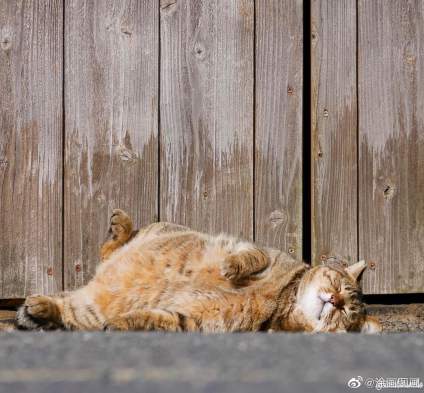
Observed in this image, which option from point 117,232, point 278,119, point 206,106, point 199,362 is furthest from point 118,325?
point 278,119

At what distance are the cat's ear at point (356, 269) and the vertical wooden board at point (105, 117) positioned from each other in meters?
1.12

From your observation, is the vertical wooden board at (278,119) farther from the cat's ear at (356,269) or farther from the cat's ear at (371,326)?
the cat's ear at (371,326)

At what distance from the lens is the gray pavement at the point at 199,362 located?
5.30 ft

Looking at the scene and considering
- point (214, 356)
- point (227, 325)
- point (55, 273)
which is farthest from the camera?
point (55, 273)

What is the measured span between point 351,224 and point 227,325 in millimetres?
1100

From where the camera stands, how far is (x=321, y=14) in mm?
4121

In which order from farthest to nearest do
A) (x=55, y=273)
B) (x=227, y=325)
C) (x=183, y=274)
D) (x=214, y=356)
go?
1. (x=55, y=273)
2. (x=183, y=274)
3. (x=227, y=325)
4. (x=214, y=356)

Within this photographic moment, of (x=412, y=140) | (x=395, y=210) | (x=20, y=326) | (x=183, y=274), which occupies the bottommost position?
(x=20, y=326)

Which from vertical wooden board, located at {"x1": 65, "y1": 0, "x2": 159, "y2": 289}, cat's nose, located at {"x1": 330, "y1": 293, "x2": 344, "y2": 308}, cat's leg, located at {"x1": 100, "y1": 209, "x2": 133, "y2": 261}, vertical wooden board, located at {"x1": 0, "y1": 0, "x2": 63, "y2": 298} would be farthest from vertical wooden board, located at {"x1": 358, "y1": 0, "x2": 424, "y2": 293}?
vertical wooden board, located at {"x1": 0, "y1": 0, "x2": 63, "y2": 298}

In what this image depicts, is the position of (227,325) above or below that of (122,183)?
below

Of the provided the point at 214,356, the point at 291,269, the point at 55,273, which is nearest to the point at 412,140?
the point at 291,269

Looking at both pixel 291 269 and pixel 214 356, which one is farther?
pixel 291 269

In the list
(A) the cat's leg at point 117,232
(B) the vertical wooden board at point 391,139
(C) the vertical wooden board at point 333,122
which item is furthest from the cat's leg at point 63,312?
(B) the vertical wooden board at point 391,139

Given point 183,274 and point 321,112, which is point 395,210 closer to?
point 321,112
